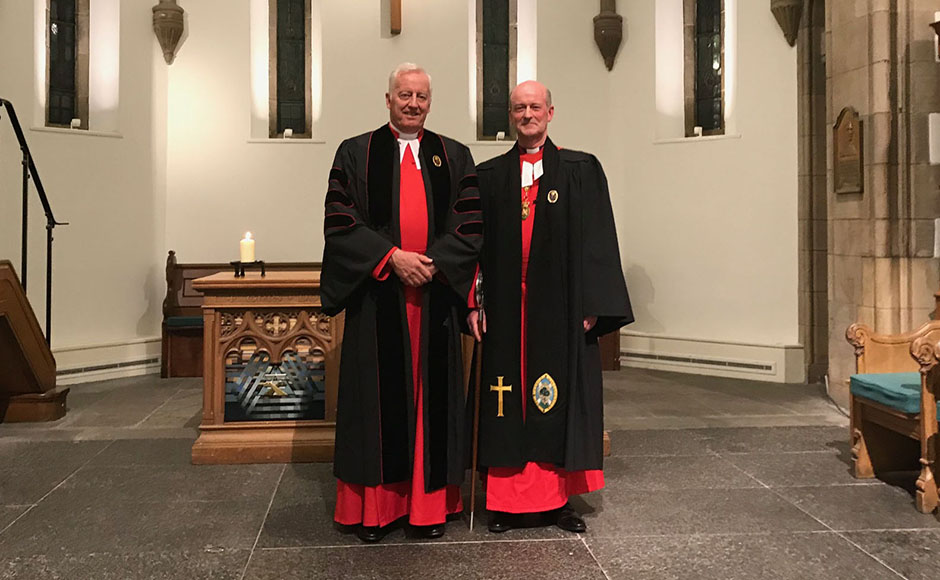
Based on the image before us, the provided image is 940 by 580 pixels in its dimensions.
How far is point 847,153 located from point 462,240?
3.81m

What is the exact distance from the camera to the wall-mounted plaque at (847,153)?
5.70 metres

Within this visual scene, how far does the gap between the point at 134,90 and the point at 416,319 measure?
599cm

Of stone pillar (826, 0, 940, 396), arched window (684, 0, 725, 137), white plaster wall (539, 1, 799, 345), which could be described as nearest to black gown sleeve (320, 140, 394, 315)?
stone pillar (826, 0, 940, 396)

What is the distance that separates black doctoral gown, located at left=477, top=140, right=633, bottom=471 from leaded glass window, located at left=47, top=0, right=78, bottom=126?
624 cm

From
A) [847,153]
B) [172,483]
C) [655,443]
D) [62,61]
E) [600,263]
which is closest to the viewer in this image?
[600,263]

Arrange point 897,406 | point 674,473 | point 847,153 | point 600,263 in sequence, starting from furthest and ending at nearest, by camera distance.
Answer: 1. point 847,153
2. point 674,473
3. point 897,406
4. point 600,263

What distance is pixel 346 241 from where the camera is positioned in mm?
3232

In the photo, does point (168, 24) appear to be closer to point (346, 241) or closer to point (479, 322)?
point (346, 241)

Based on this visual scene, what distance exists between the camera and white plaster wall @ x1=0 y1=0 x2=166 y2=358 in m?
7.34

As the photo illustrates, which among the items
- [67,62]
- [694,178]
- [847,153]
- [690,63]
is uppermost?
[690,63]

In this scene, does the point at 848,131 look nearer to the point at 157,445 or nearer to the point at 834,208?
the point at 834,208

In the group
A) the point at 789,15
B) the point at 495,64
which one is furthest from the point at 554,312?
the point at 495,64

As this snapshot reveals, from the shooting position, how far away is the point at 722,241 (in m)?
8.05

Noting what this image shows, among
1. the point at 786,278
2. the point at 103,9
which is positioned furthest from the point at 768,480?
the point at 103,9
